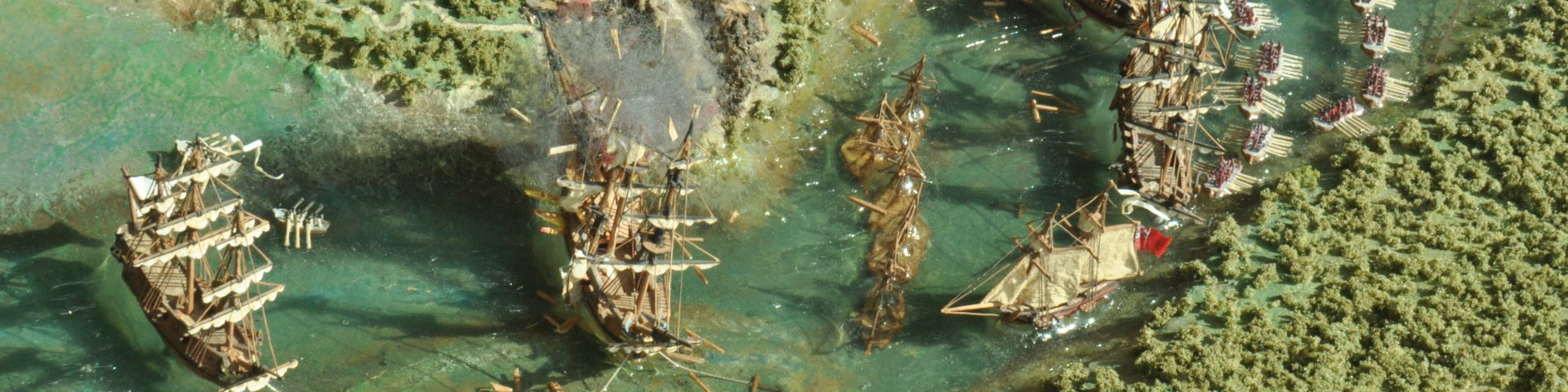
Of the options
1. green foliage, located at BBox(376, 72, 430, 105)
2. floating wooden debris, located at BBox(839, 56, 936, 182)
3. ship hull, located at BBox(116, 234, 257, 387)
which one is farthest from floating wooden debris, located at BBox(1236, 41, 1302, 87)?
ship hull, located at BBox(116, 234, 257, 387)

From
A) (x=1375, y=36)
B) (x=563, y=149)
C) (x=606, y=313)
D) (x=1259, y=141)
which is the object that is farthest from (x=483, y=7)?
(x=1375, y=36)

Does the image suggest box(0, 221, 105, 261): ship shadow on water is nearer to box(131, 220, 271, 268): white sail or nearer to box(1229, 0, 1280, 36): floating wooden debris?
box(131, 220, 271, 268): white sail

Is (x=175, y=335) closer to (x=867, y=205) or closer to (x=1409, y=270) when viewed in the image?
(x=867, y=205)

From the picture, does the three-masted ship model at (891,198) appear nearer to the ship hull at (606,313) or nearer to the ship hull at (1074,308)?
the ship hull at (1074,308)

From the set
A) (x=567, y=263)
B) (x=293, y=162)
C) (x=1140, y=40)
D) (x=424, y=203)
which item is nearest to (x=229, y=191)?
(x=293, y=162)

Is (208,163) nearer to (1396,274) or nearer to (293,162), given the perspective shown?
(293,162)

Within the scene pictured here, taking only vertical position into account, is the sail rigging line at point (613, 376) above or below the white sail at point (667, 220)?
below

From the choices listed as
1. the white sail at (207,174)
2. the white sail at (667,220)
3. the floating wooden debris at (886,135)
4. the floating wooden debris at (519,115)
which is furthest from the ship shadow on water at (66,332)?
the floating wooden debris at (886,135)
